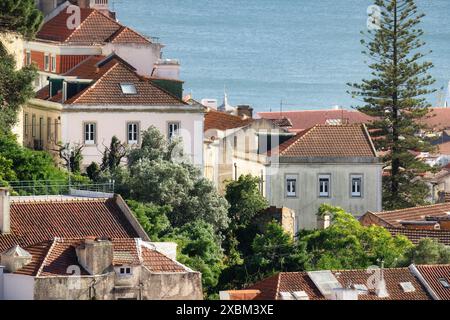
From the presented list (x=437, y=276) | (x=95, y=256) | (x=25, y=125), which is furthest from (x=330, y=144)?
(x=95, y=256)

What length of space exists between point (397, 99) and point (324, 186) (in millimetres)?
10138

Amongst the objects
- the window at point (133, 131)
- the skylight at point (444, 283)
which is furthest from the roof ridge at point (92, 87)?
the skylight at point (444, 283)

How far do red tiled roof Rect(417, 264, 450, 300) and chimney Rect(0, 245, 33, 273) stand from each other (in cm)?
649

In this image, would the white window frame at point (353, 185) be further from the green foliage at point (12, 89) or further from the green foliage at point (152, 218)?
the green foliage at point (152, 218)

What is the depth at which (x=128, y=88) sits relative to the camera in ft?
161

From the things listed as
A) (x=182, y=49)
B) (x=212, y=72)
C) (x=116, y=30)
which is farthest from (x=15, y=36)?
(x=182, y=49)

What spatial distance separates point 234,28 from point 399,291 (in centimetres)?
16079

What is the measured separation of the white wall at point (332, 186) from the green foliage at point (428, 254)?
11529 millimetres

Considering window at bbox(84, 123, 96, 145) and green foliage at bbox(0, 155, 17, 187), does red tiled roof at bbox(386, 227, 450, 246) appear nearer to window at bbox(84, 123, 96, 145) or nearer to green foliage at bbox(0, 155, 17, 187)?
green foliage at bbox(0, 155, 17, 187)

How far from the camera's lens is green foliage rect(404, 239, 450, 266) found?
37.4m

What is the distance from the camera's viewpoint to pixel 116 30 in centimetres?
5541

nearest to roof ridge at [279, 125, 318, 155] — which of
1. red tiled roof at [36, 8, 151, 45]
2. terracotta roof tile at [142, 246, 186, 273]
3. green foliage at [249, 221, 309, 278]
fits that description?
red tiled roof at [36, 8, 151, 45]

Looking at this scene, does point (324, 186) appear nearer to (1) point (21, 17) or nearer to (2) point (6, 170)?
(1) point (21, 17)
